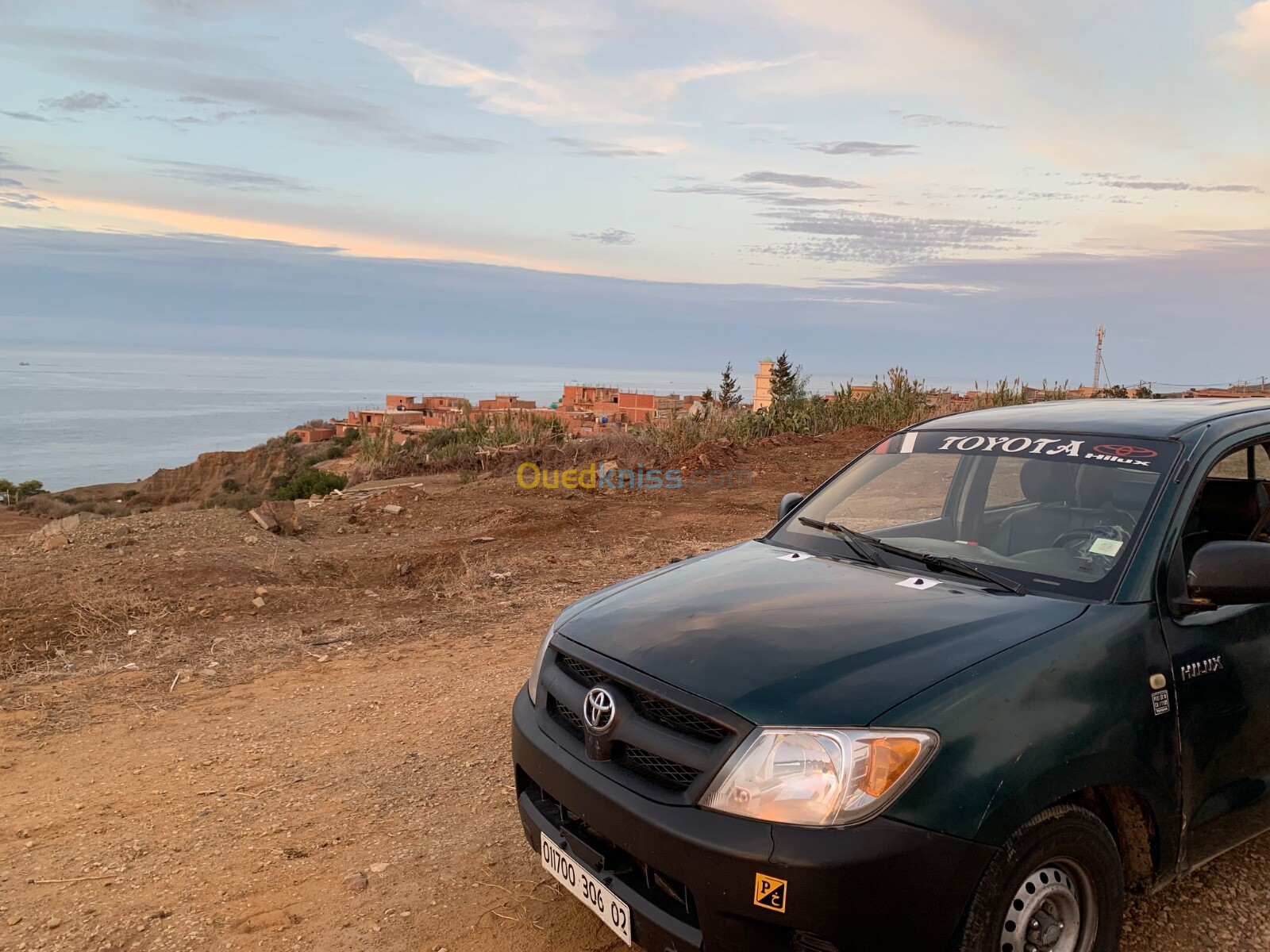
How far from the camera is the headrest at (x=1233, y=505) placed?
3320 millimetres

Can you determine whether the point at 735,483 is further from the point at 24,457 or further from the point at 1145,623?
the point at 24,457

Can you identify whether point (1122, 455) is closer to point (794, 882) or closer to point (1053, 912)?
point (1053, 912)

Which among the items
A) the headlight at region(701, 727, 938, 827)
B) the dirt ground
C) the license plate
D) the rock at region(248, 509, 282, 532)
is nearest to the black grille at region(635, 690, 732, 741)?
the headlight at region(701, 727, 938, 827)

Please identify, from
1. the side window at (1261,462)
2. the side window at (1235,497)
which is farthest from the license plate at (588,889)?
the side window at (1261,462)

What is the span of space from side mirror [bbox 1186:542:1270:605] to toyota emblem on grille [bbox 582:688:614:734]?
182 centimetres

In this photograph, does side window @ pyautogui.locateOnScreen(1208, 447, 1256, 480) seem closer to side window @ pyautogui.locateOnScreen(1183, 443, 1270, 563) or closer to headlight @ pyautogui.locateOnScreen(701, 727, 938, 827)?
side window @ pyautogui.locateOnScreen(1183, 443, 1270, 563)

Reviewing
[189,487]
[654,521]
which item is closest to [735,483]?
[654,521]

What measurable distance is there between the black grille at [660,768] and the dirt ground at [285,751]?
860mm

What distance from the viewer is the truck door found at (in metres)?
2.63

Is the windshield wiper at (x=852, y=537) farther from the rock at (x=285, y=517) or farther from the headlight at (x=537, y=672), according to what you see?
the rock at (x=285, y=517)

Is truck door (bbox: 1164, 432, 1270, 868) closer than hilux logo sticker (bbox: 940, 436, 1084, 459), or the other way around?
truck door (bbox: 1164, 432, 1270, 868)

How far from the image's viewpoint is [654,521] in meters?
11.3

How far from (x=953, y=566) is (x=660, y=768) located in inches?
53.4

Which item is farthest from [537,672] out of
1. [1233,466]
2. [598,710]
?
[1233,466]
